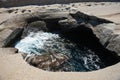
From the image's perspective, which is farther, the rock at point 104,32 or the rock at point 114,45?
the rock at point 104,32

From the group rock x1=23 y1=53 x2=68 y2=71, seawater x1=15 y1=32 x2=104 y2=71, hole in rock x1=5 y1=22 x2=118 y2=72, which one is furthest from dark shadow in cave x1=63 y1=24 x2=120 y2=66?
rock x1=23 y1=53 x2=68 y2=71

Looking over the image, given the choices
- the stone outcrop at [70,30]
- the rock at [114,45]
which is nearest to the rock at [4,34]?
the stone outcrop at [70,30]

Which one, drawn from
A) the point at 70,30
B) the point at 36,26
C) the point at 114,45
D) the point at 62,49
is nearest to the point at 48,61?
the point at 62,49

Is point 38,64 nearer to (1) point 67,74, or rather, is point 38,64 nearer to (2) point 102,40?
(1) point 67,74

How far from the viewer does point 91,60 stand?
8.30 metres

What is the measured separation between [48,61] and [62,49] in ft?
6.70

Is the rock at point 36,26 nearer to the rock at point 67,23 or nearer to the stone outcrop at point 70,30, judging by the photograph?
the stone outcrop at point 70,30

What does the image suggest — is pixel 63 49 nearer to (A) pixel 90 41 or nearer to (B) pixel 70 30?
(A) pixel 90 41

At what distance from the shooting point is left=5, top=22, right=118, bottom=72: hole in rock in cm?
758

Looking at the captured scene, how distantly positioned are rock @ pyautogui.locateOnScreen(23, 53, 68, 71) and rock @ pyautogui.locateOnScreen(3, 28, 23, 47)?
1848mm

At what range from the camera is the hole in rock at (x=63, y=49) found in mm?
7582

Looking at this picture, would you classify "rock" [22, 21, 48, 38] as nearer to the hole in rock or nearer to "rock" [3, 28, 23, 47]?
the hole in rock

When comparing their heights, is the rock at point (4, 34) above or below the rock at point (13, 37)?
above

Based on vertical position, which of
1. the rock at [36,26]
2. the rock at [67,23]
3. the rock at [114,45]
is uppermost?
the rock at [114,45]
